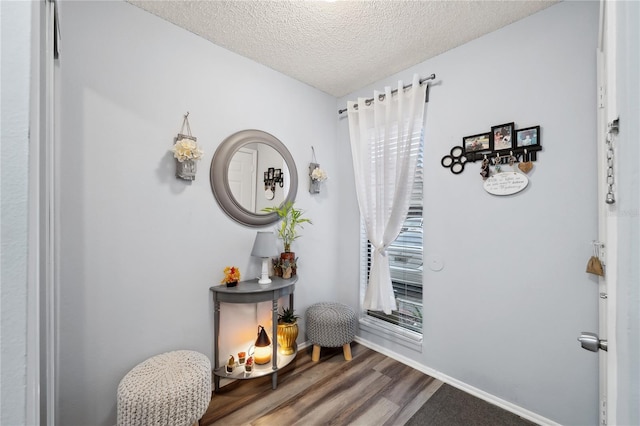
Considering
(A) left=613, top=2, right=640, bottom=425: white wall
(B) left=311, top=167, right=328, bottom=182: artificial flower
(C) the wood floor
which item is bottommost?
(C) the wood floor

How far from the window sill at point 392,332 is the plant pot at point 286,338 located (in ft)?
2.59

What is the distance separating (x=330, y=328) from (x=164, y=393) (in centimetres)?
128

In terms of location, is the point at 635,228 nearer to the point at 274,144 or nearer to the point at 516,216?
the point at 516,216

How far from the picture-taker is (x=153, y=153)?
1735 millimetres

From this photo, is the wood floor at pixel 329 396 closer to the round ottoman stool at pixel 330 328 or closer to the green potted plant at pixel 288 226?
the round ottoman stool at pixel 330 328

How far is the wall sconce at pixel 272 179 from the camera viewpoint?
2277mm

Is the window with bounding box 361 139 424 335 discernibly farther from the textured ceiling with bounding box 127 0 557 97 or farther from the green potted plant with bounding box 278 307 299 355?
the green potted plant with bounding box 278 307 299 355

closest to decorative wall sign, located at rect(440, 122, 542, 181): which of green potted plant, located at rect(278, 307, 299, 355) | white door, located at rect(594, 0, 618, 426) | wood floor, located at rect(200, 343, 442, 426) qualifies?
white door, located at rect(594, 0, 618, 426)

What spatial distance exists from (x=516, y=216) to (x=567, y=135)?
547mm

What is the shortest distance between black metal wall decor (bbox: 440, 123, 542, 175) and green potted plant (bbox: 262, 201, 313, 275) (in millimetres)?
1300

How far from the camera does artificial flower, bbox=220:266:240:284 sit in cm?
196

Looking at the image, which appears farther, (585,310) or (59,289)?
(585,310)

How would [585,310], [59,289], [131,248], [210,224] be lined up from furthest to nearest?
[210,224]
[131,248]
[585,310]
[59,289]

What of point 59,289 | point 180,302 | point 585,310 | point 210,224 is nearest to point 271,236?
point 210,224
